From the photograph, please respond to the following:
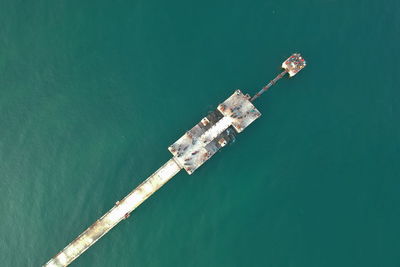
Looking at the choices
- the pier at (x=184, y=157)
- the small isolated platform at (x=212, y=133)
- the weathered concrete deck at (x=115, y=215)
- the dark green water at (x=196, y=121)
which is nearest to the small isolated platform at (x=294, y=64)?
the dark green water at (x=196, y=121)

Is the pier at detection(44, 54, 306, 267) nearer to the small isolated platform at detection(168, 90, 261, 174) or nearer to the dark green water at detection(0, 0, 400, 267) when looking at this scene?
the small isolated platform at detection(168, 90, 261, 174)

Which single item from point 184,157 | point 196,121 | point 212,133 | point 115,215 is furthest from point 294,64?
point 115,215

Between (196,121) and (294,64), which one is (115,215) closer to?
(196,121)

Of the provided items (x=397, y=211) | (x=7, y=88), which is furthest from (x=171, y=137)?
(x=397, y=211)

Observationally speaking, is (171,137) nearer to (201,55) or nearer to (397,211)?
(201,55)

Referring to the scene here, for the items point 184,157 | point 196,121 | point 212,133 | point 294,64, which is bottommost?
point 184,157
